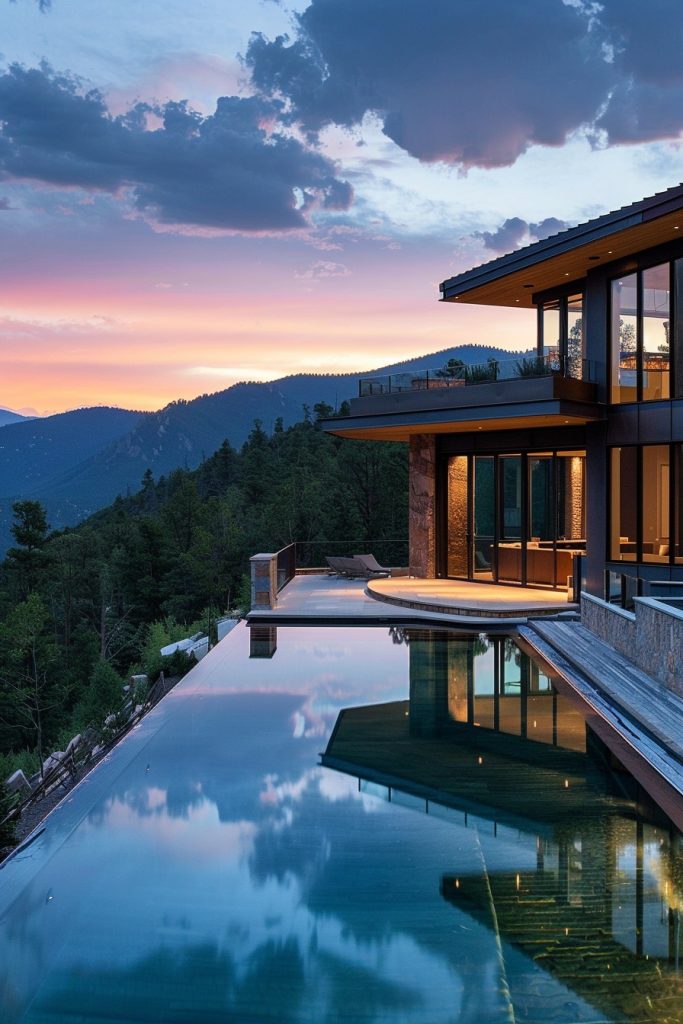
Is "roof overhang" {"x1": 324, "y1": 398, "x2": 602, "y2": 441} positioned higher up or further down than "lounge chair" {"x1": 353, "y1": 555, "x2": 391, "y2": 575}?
higher up

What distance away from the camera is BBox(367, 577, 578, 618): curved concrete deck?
53.5ft

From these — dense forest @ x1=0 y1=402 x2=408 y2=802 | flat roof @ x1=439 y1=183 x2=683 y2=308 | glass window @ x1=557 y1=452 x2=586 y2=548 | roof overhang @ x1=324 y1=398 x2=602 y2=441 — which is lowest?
dense forest @ x1=0 y1=402 x2=408 y2=802

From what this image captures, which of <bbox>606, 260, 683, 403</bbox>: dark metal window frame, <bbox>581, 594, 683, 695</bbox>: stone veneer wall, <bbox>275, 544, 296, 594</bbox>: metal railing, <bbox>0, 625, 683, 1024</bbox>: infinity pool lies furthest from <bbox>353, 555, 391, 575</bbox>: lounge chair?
<bbox>0, 625, 683, 1024</bbox>: infinity pool

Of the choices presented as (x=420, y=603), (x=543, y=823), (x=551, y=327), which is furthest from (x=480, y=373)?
(x=543, y=823)

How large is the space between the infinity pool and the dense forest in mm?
24087

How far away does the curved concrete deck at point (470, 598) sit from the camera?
53.5 feet

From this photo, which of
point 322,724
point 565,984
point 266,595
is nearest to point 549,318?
point 266,595

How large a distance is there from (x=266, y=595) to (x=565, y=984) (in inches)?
536

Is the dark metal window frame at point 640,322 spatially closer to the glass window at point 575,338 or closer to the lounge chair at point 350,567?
the glass window at point 575,338

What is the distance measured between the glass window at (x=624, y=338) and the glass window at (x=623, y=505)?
110cm

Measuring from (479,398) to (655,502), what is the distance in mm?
4025

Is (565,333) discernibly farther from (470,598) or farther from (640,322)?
(470,598)

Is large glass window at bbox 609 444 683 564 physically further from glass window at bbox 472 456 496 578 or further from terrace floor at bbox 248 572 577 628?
glass window at bbox 472 456 496 578

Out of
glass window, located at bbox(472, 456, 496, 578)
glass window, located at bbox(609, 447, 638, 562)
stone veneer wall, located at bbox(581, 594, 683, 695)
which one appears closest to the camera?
stone veneer wall, located at bbox(581, 594, 683, 695)
